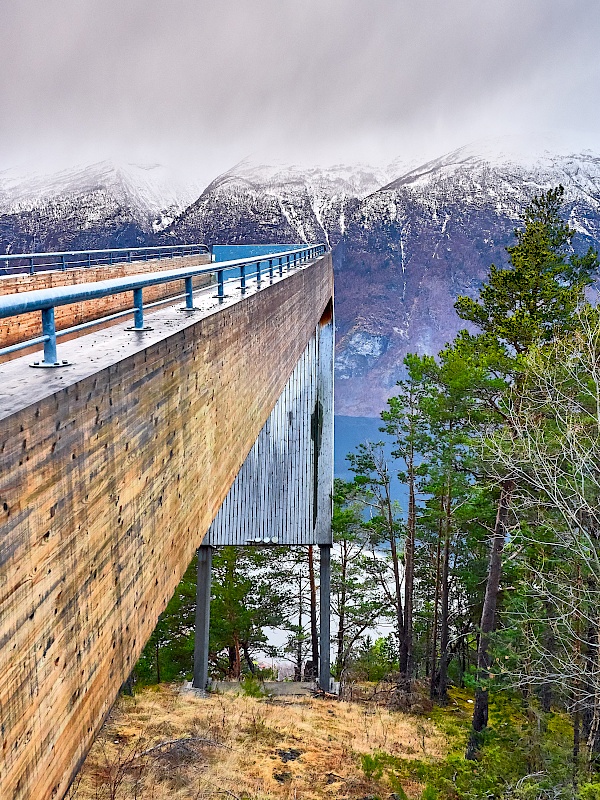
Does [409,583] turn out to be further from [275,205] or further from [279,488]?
[275,205]

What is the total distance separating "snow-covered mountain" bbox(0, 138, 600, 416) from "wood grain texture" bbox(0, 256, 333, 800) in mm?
91416

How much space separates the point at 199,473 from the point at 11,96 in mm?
70718

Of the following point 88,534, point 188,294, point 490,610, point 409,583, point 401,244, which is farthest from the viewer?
point 401,244

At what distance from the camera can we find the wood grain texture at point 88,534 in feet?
6.13

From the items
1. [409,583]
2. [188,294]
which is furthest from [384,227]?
[188,294]

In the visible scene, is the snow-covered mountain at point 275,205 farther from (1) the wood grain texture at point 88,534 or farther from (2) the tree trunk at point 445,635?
(1) the wood grain texture at point 88,534

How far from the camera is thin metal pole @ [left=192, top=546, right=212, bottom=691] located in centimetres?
1359

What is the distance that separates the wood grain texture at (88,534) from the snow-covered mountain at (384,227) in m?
91.4

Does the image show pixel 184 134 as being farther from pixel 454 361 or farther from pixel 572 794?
pixel 572 794

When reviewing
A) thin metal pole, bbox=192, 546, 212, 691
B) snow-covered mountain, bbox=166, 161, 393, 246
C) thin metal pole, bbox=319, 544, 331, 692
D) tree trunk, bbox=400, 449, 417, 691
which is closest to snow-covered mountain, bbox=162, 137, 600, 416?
snow-covered mountain, bbox=166, 161, 393, 246

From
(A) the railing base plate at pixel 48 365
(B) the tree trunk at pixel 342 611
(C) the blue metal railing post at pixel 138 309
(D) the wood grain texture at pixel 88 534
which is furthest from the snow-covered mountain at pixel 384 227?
(A) the railing base plate at pixel 48 365

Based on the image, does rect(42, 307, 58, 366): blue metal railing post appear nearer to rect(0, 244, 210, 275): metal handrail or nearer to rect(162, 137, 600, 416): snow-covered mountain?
rect(0, 244, 210, 275): metal handrail

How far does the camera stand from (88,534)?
2320 mm

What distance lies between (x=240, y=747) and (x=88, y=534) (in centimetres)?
914
